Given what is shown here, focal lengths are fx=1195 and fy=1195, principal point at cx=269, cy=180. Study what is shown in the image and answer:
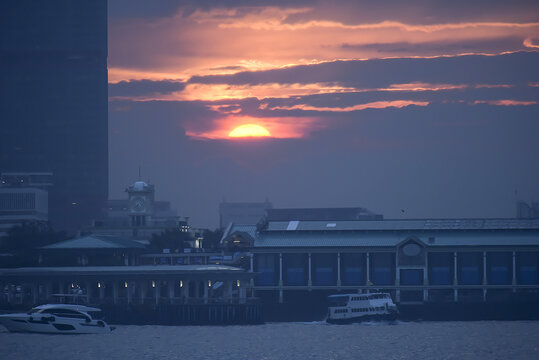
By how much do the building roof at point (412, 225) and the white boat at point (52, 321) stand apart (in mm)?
41219

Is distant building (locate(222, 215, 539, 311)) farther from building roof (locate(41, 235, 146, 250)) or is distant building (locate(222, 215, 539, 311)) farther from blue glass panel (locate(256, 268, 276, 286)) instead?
building roof (locate(41, 235, 146, 250))

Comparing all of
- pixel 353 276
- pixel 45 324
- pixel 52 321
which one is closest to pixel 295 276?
pixel 353 276

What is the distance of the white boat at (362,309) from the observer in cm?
13588

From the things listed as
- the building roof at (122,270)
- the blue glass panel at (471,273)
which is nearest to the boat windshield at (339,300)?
the building roof at (122,270)

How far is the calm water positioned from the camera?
98938mm

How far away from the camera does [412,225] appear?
163 meters

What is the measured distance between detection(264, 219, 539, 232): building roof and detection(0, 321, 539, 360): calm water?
79.4ft

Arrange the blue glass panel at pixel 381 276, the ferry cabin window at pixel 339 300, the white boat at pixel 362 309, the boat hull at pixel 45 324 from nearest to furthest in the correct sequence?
the boat hull at pixel 45 324
the white boat at pixel 362 309
the ferry cabin window at pixel 339 300
the blue glass panel at pixel 381 276

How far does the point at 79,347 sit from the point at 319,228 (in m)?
57.9

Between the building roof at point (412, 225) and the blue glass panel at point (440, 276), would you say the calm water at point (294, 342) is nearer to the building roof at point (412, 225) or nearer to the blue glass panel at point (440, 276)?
the blue glass panel at point (440, 276)

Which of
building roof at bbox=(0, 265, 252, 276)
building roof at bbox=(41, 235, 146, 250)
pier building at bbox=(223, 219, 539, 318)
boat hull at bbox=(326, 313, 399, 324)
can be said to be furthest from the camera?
building roof at bbox=(41, 235, 146, 250)

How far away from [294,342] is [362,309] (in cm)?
2604

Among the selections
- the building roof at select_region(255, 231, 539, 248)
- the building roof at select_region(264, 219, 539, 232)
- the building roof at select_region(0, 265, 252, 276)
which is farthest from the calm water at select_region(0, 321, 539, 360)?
the building roof at select_region(264, 219, 539, 232)

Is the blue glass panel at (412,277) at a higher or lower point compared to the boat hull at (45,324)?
higher
